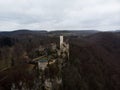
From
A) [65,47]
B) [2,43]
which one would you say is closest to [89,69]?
[65,47]

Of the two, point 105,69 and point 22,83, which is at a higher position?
point 22,83

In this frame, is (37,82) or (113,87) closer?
(37,82)

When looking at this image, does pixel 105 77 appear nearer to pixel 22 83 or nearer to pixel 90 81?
pixel 90 81

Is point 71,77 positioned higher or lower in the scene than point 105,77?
higher

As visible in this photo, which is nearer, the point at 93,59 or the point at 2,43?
the point at 93,59

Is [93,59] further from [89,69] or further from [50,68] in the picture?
[50,68]

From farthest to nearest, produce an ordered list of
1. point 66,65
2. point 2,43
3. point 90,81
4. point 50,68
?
1. point 2,43
2. point 90,81
3. point 66,65
4. point 50,68

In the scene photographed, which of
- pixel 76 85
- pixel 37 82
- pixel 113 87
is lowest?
pixel 113 87

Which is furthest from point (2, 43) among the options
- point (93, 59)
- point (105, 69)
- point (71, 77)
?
point (71, 77)

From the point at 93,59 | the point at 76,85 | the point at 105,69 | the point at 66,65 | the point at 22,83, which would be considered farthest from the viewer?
the point at 93,59
